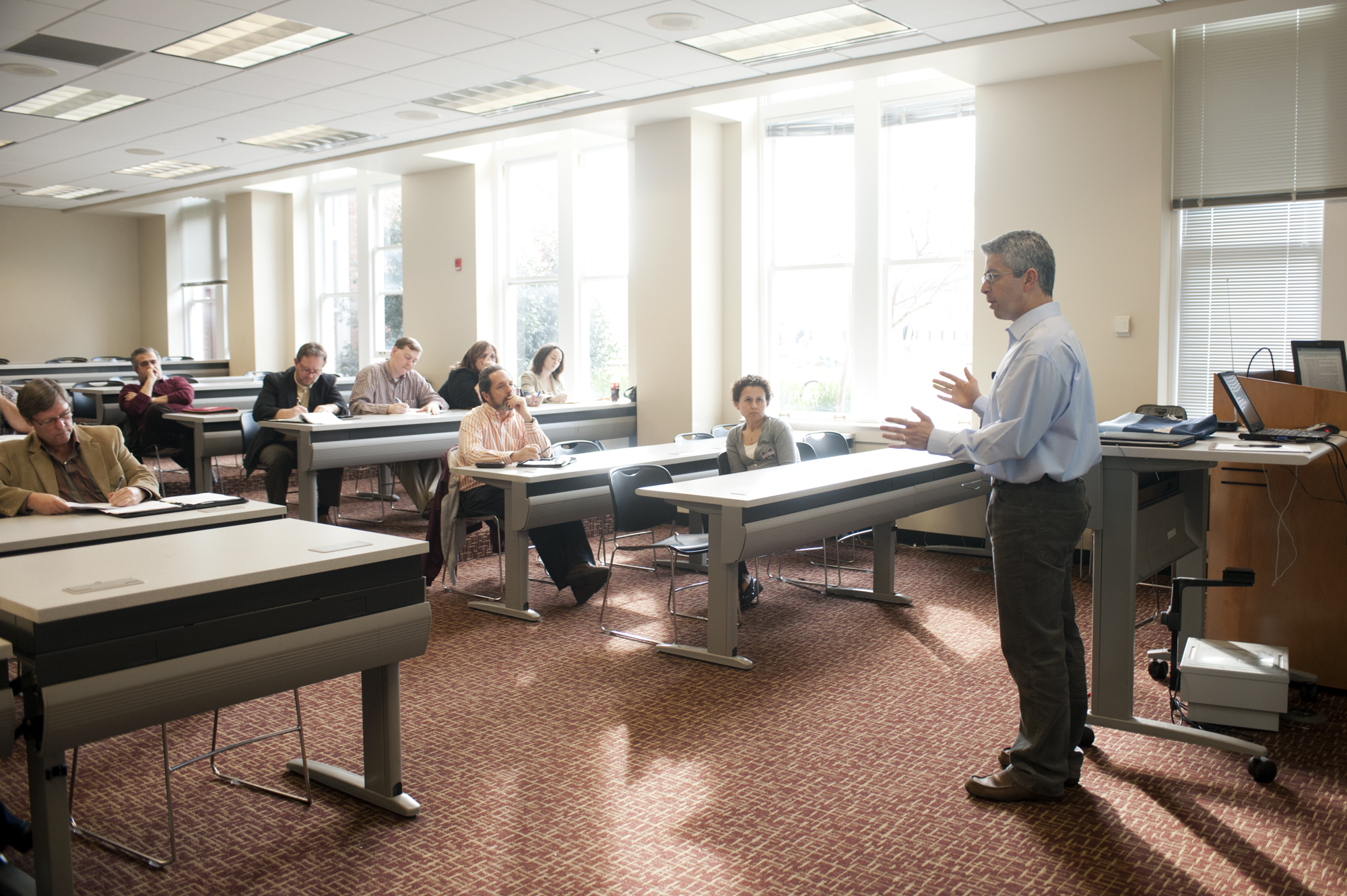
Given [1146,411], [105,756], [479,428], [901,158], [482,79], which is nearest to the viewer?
[105,756]

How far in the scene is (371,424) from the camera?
6.74 metres

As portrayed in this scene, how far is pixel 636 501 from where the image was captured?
497 cm

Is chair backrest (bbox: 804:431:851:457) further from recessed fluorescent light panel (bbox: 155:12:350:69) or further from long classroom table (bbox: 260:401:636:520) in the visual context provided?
recessed fluorescent light panel (bbox: 155:12:350:69)

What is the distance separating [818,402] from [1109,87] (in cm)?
308

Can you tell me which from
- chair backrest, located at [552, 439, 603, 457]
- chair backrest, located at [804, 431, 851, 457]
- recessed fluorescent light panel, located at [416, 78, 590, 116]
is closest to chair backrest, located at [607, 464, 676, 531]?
chair backrest, located at [552, 439, 603, 457]

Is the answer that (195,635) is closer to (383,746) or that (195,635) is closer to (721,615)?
(383,746)

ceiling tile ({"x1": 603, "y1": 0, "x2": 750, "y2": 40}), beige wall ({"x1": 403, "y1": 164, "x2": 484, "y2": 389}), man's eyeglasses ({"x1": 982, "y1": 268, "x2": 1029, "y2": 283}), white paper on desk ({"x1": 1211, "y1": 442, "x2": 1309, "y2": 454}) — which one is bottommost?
white paper on desk ({"x1": 1211, "y1": 442, "x2": 1309, "y2": 454})

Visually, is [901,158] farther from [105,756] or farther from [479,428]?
[105,756]

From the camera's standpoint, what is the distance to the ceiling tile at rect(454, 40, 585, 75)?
19.2 feet

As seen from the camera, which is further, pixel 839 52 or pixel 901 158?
pixel 901 158

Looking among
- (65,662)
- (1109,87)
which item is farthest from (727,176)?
(65,662)

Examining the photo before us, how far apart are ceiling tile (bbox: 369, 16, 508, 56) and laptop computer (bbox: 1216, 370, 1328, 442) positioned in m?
4.22

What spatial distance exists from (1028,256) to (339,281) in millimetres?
10857

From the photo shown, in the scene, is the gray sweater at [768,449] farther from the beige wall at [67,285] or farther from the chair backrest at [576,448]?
the beige wall at [67,285]
